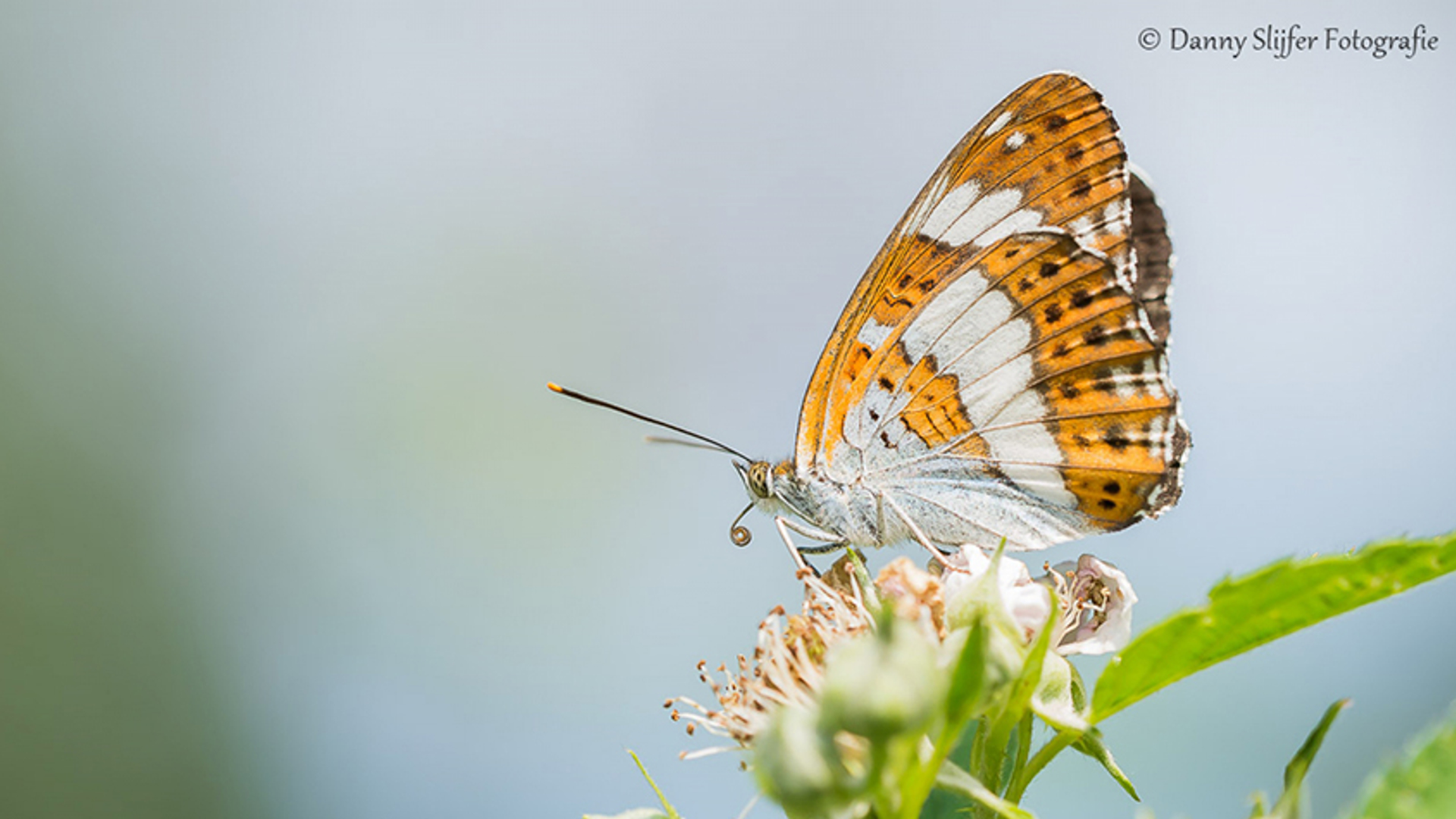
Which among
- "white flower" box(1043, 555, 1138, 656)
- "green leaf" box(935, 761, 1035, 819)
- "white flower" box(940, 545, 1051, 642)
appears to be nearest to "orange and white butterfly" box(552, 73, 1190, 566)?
"white flower" box(1043, 555, 1138, 656)

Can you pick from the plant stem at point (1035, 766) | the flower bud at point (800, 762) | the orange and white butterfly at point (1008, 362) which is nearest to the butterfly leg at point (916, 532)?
the orange and white butterfly at point (1008, 362)

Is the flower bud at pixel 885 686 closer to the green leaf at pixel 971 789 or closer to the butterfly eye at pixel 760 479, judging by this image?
the green leaf at pixel 971 789

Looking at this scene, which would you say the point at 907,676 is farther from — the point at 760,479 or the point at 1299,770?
the point at 760,479

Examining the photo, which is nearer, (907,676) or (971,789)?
(907,676)

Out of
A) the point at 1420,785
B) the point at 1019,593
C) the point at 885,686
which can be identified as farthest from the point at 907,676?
the point at 1019,593

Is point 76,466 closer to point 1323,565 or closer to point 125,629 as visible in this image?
point 125,629

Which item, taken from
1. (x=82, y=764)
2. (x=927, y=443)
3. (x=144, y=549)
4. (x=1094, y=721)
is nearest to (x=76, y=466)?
(x=144, y=549)
